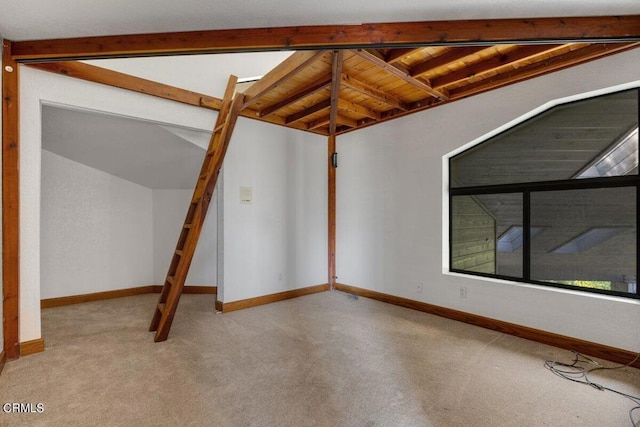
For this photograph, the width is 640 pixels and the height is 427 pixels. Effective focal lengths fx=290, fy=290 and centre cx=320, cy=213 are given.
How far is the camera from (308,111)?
4031mm

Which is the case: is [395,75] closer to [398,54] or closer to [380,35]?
[398,54]

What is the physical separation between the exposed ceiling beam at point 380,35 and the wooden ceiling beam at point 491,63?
110cm

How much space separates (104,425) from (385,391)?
1.75 metres

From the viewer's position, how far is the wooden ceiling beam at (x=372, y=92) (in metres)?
3.17

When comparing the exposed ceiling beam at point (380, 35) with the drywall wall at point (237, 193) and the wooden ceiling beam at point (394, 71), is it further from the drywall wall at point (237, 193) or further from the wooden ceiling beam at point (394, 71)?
the drywall wall at point (237, 193)

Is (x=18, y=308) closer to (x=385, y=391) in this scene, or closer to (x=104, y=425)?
(x=104, y=425)

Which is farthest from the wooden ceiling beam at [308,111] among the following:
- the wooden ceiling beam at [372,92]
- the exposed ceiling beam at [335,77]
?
the wooden ceiling beam at [372,92]

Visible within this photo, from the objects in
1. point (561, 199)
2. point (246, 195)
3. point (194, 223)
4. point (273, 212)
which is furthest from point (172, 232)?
point (561, 199)

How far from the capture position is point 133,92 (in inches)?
119

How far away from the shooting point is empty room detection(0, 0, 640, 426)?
5.81 feet

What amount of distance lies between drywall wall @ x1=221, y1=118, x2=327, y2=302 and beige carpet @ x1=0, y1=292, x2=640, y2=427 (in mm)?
908

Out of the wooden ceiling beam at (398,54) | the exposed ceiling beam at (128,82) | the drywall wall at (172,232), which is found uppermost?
the wooden ceiling beam at (398,54)

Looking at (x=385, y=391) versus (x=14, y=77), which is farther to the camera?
(x=14, y=77)

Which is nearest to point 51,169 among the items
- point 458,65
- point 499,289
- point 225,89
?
point 225,89
